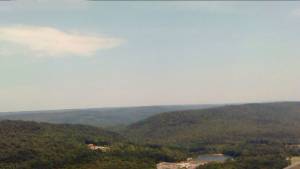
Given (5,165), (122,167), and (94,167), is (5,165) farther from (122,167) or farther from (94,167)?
(122,167)

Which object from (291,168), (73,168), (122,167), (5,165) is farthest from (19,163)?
(291,168)

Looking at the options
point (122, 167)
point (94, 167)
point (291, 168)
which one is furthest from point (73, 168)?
point (291, 168)

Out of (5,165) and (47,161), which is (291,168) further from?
(5,165)

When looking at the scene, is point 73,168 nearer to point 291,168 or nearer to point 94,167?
point 94,167

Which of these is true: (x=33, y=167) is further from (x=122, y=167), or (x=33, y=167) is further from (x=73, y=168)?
(x=122, y=167)

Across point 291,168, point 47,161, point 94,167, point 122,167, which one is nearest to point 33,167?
point 47,161

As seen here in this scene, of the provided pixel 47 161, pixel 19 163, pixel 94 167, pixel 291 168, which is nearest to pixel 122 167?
pixel 94 167
